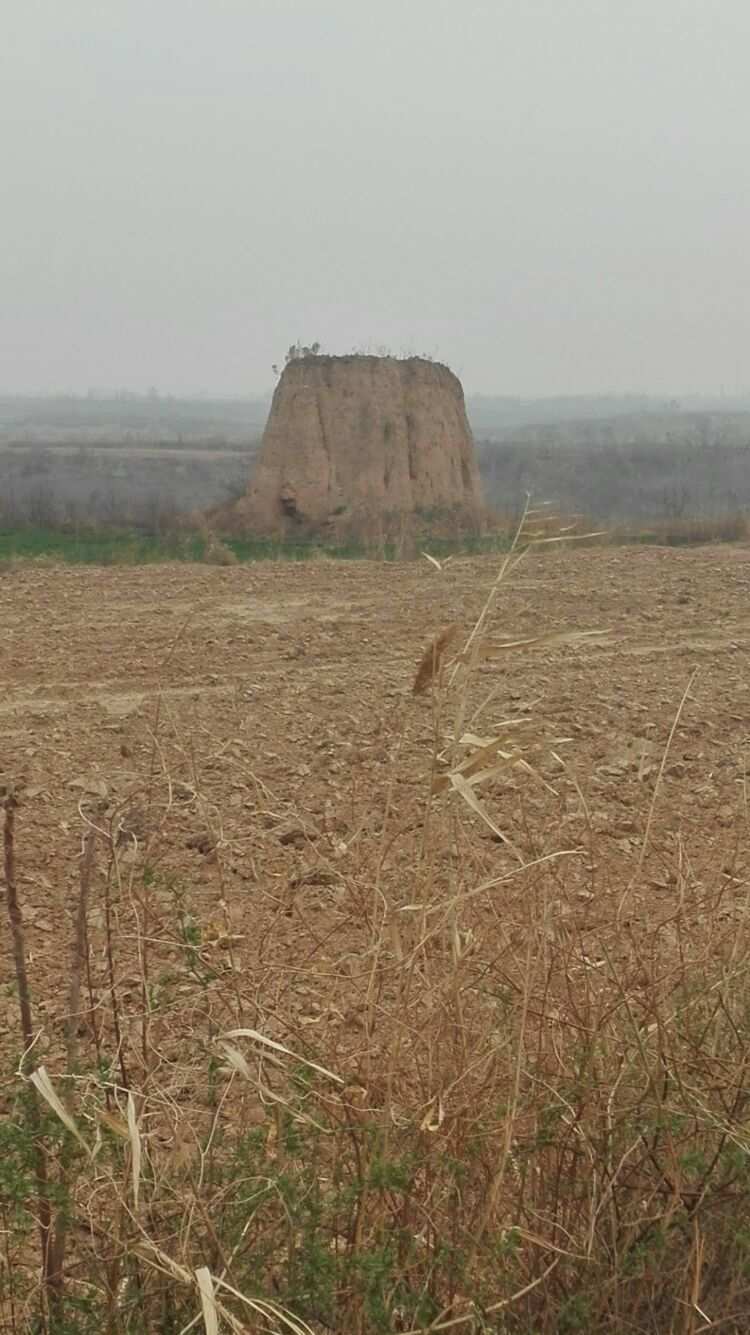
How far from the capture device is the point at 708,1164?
239 centimetres

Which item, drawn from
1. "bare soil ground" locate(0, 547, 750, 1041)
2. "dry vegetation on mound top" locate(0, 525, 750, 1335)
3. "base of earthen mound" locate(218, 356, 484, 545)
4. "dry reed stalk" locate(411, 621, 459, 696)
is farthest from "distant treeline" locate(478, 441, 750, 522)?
"dry reed stalk" locate(411, 621, 459, 696)

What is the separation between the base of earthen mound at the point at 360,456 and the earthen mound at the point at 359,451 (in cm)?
2

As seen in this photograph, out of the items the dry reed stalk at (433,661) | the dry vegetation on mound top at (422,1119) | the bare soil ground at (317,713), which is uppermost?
the dry reed stalk at (433,661)

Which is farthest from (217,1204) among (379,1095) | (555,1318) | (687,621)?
(687,621)

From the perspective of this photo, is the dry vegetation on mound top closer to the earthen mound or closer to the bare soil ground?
the bare soil ground

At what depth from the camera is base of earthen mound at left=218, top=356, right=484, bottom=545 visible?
22.6 metres

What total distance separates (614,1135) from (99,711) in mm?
5798

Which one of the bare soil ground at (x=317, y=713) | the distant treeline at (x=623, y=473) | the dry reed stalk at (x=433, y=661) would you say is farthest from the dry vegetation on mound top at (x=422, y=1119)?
the distant treeline at (x=623, y=473)

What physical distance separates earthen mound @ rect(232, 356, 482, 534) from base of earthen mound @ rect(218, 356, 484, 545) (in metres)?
0.02

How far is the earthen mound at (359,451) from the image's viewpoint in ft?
74.5

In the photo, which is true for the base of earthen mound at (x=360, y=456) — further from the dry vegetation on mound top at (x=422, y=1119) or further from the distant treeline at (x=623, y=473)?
the dry vegetation on mound top at (x=422, y=1119)

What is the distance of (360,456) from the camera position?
76.6ft

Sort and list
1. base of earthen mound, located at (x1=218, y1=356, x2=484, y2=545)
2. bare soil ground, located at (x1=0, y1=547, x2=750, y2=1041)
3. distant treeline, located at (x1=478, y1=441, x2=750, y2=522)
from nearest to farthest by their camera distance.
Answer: bare soil ground, located at (x1=0, y1=547, x2=750, y2=1041), base of earthen mound, located at (x1=218, y1=356, x2=484, y2=545), distant treeline, located at (x1=478, y1=441, x2=750, y2=522)

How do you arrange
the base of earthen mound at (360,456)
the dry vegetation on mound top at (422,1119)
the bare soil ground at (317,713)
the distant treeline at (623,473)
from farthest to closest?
the distant treeline at (623,473), the base of earthen mound at (360,456), the bare soil ground at (317,713), the dry vegetation on mound top at (422,1119)
